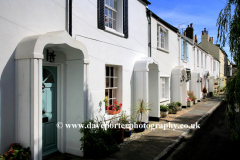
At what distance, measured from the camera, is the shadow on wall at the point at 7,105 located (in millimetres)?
4031

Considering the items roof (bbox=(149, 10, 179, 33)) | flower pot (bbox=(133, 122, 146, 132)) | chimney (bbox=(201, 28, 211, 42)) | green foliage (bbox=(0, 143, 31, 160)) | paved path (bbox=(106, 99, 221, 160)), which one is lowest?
paved path (bbox=(106, 99, 221, 160))

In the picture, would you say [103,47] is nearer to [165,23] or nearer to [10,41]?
[10,41]

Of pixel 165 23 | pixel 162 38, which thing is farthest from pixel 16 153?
pixel 165 23

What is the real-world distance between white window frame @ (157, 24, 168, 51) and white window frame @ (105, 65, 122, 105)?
4.81 m

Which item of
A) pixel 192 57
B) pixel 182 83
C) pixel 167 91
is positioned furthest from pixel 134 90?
pixel 192 57

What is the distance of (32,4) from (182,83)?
43.3 ft

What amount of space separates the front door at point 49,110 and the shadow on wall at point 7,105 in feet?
3.69

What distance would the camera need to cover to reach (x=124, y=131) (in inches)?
294

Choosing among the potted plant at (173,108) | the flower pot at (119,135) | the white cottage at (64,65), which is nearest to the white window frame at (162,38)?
the white cottage at (64,65)

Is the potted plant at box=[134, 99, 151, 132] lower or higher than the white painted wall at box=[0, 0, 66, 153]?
lower

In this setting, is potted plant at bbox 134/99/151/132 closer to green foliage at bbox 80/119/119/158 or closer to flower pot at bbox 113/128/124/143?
flower pot at bbox 113/128/124/143

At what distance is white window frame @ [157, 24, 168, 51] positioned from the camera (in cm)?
1216

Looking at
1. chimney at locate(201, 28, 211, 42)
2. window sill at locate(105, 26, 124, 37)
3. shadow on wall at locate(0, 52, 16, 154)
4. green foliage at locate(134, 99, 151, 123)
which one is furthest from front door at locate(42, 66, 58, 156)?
chimney at locate(201, 28, 211, 42)

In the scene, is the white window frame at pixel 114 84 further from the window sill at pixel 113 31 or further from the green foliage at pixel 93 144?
the green foliage at pixel 93 144
